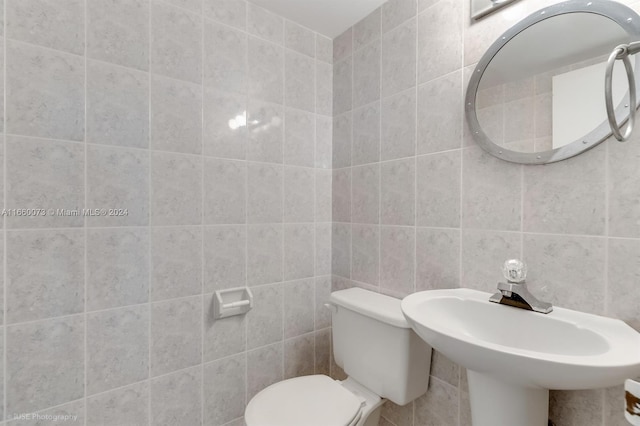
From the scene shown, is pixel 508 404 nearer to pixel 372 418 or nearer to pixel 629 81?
pixel 372 418

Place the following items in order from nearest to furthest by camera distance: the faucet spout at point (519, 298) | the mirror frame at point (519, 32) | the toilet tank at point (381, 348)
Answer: the mirror frame at point (519, 32) < the faucet spout at point (519, 298) < the toilet tank at point (381, 348)

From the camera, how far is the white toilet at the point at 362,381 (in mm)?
1094

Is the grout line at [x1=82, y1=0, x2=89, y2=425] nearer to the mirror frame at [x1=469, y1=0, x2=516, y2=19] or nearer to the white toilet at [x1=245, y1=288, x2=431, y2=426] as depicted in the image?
the white toilet at [x1=245, y1=288, x2=431, y2=426]

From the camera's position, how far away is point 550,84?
0.94 metres

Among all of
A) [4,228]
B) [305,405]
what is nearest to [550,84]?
[305,405]

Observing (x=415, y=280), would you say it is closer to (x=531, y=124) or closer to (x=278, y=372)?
(x=531, y=124)

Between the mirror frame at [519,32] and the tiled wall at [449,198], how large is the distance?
0.12ft

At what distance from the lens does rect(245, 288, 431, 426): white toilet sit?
109 centimetres

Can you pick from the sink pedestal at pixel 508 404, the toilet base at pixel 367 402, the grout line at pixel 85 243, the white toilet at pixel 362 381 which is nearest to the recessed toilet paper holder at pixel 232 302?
the white toilet at pixel 362 381

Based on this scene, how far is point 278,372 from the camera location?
153 cm

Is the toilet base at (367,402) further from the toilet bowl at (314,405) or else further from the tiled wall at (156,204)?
the tiled wall at (156,204)

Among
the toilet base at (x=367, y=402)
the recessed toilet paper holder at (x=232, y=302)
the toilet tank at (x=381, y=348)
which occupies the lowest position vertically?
the toilet base at (x=367, y=402)

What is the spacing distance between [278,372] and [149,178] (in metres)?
1.09

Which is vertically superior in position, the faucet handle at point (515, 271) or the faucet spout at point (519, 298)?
the faucet handle at point (515, 271)
